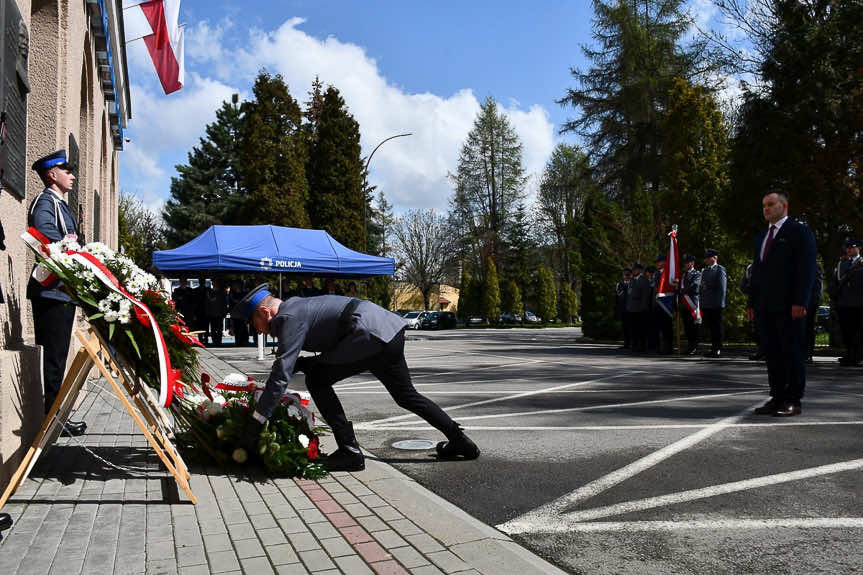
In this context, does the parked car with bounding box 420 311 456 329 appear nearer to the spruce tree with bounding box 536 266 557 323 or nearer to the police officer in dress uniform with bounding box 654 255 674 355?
the spruce tree with bounding box 536 266 557 323

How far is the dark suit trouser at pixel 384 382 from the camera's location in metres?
4.75

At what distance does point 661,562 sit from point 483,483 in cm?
156

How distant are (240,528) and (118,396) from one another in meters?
1.19

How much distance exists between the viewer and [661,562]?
308 centimetres

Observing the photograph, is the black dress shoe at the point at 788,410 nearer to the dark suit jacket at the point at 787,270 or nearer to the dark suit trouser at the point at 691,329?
the dark suit jacket at the point at 787,270

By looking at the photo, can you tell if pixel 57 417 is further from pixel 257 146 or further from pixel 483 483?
pixel 257 146

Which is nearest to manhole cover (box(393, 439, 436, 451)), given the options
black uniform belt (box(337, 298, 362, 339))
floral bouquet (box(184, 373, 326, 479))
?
floral bouquet (box(184, 373, 326, 479))

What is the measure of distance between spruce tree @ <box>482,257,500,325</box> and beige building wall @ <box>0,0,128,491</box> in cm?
4030

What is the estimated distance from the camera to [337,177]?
44.4 m

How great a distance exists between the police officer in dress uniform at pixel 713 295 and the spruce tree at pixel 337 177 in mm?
31321

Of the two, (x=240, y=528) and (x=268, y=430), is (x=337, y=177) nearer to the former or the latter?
(x=268, y=430)

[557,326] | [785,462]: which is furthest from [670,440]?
[557,326]

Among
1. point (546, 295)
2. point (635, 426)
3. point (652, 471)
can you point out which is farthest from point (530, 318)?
point (652, 471)

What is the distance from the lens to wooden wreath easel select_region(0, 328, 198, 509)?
13.2 ft
